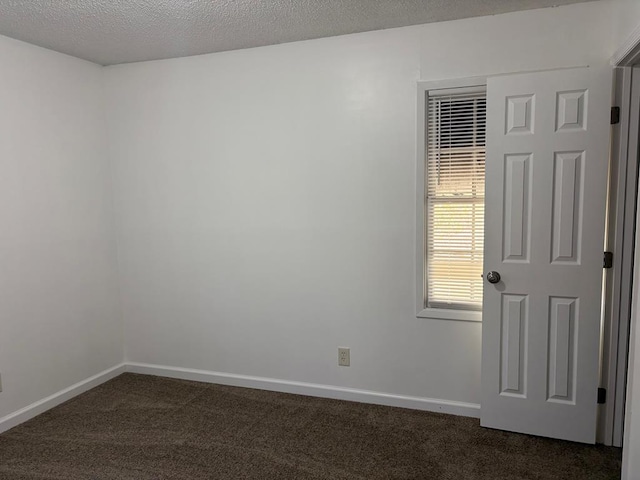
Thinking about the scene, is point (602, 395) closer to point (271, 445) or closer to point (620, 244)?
point (620, 244)

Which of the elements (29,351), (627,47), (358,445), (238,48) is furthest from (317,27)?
(29,351)

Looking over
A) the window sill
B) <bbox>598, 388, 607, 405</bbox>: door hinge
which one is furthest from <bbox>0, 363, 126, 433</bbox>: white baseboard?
<bbox>598, 388, 607, 405</bbox>: door hinge

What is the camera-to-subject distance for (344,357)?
3.26 metres

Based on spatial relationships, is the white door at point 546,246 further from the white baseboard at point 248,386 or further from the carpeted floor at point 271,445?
the white baseboard at point 248,386

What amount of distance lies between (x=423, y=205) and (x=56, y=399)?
282 centimetres

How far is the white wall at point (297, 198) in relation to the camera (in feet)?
9.54

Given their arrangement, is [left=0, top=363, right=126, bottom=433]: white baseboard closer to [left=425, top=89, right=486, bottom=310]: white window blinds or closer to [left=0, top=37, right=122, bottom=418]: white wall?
[left=0, top=37, right=122, bottom=418]: white wall

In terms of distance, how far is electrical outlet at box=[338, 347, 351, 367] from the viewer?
10.7ft

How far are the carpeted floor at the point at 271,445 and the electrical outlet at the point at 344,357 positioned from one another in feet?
0.88

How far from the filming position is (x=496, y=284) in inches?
108

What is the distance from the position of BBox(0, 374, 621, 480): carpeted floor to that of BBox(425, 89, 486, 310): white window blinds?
2.71 feet

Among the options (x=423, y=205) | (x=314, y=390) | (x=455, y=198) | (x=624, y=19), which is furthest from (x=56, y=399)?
(x=624, y=19)

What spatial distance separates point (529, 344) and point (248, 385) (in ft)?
6.46

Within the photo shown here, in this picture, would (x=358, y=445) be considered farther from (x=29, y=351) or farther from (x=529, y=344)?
(x=29, y=351)
